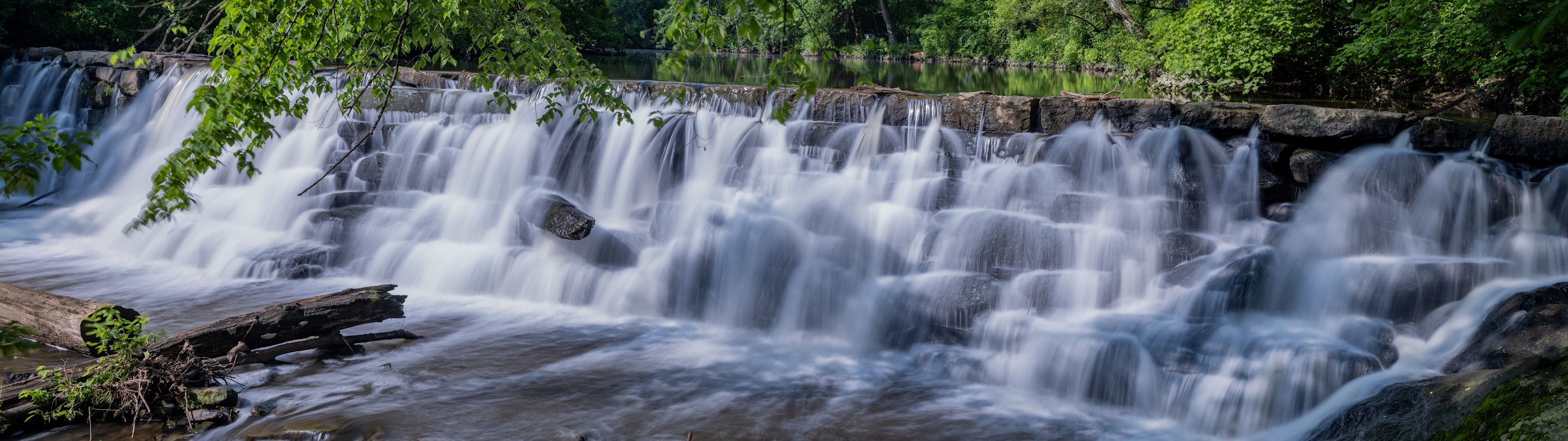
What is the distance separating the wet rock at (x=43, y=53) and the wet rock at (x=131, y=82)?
6.38 feet

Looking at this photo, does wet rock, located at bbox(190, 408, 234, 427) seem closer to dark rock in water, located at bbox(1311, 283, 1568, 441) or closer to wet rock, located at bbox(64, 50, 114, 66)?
dark rock in water, located at bbox(1311, 283, 1568, 441)

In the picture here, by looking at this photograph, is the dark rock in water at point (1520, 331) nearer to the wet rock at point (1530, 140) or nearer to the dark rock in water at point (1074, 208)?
the wet rock at point (1530, 140)

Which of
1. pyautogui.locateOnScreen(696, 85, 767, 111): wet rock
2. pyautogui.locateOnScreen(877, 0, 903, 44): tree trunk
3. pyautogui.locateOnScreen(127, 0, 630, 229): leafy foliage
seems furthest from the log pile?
pyautogui.locateOnScreen(877, 0, 903, 44): tree trunk

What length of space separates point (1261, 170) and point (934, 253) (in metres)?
2.83

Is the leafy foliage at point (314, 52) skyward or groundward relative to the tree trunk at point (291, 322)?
skyward

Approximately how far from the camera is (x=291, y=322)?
247 inches

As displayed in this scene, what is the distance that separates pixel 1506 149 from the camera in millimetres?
7266

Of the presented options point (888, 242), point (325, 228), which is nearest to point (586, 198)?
point (325, 228)

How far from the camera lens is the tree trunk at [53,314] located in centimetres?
569

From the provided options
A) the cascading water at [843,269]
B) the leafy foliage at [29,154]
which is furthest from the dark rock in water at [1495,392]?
the leafy foliage at [29,154]

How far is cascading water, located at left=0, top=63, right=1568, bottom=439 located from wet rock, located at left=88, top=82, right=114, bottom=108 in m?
3.77

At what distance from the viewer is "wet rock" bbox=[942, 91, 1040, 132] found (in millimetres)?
9234

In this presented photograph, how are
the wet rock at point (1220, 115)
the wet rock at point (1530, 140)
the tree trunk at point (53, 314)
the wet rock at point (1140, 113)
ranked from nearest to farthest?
the tree trunk at point (53, 314)
the wet rock at point (1530, 140)
the wet rock at point (1220, 115)
the wet rock at point (1140, 113)

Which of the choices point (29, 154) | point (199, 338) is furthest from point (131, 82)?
point (29, 154)
